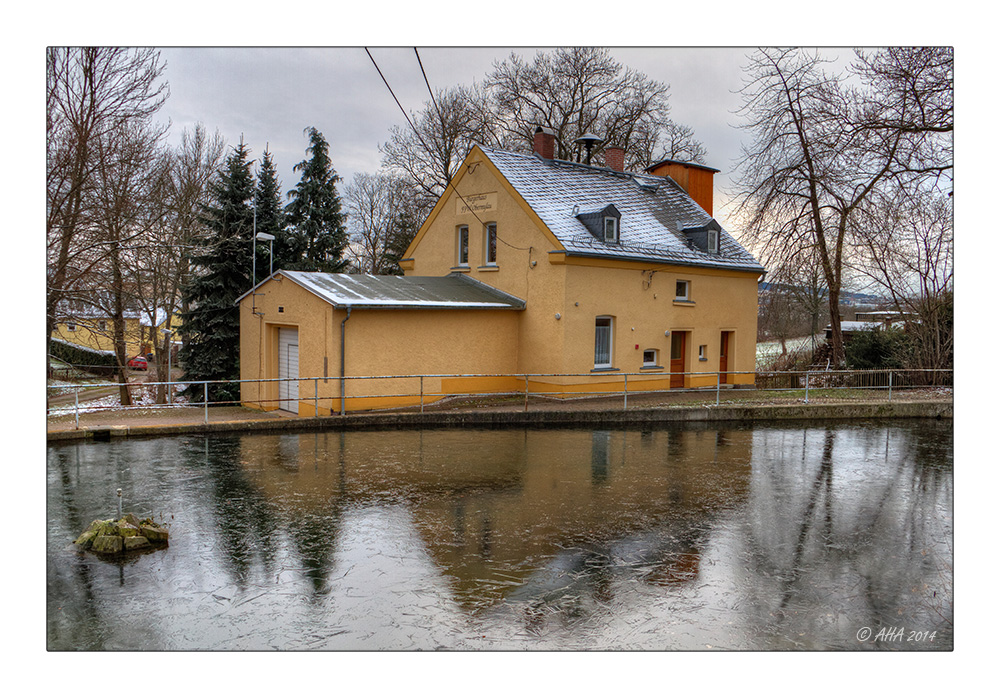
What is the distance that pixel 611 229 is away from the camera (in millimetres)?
20125

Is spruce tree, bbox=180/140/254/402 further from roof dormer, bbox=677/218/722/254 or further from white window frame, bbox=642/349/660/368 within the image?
roof dormer, bbox=677/218/722/254

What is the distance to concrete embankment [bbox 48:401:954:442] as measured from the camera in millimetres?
12734

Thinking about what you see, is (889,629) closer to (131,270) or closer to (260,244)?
(131,270)

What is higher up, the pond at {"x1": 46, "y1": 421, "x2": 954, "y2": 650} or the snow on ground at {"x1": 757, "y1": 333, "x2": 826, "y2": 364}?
the snow on ground at {"x1": 757, "y1": 333, "x2": 826, "y2": 364}

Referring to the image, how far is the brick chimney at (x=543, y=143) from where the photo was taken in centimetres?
2239

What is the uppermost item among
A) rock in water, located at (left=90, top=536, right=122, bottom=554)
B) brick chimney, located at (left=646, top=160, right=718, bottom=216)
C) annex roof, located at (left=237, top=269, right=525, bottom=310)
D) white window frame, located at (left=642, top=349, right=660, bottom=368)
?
brick chimney, located at (left=646, top=160, right=718, bottom=216)

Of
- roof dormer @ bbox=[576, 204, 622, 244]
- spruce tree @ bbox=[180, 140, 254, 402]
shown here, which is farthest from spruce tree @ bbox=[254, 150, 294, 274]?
roof dormer @ bbox=[576, 204, 622, 244]

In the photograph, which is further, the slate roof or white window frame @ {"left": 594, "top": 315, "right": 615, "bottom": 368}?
white window frame @ {"left": 594, "top": 315, "right": 615, "bottom": 368}

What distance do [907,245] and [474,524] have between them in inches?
300

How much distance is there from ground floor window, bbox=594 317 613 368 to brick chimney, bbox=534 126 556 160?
19.1ft

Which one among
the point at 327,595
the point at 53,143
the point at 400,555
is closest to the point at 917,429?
the point at 400,555

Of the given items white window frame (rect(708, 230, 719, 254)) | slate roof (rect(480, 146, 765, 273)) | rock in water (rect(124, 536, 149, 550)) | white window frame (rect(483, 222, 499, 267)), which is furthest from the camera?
white window frame (rect(708, 230, 719, 254))

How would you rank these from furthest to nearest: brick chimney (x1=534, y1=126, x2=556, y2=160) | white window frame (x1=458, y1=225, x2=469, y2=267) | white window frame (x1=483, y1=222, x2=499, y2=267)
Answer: brick chimney (x1=534, y1=126, x2=556, y2=160), white window frame (x1=458, y1=225, x2=469, y2=267), white window frame (x1=483, y1=222, x2=499, y2=267)

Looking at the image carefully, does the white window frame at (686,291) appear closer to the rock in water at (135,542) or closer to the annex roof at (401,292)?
the annex roof at (401,292)
